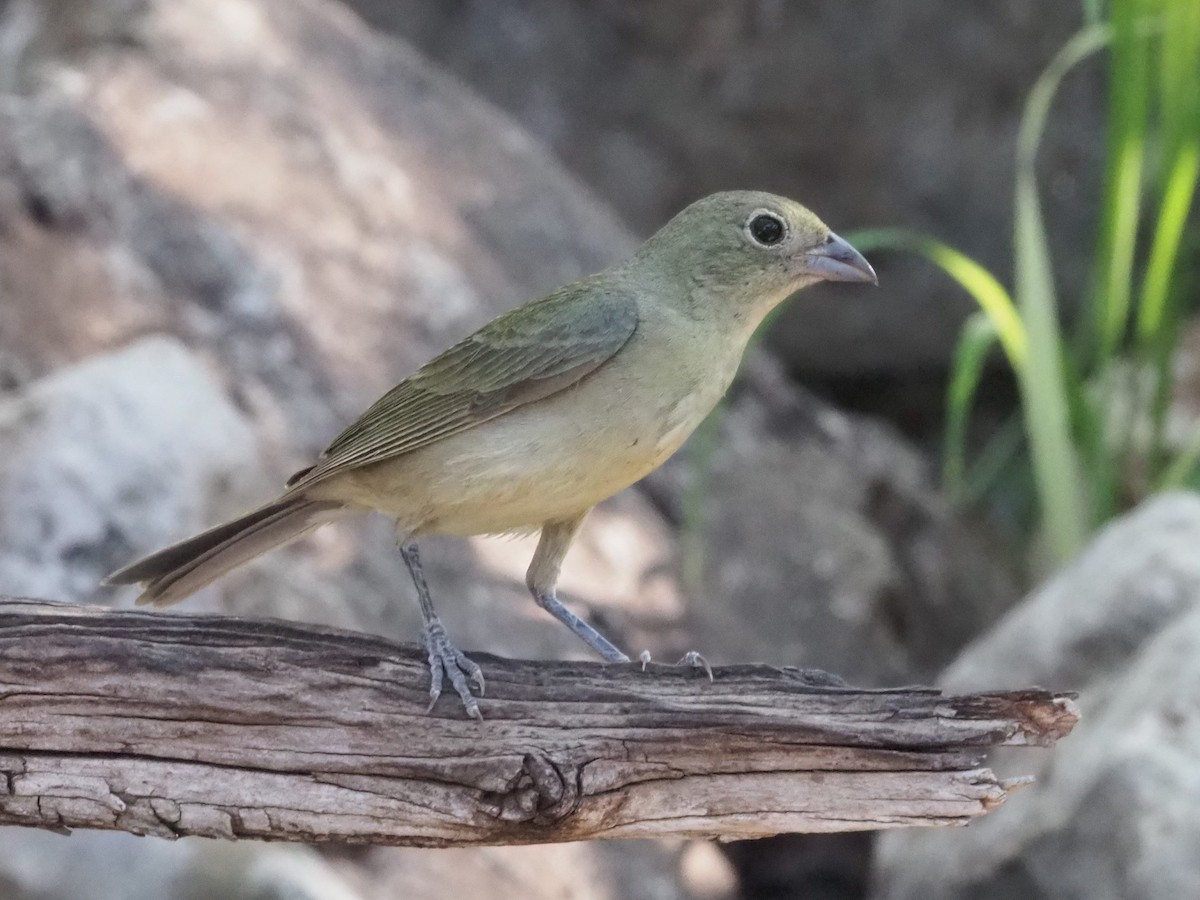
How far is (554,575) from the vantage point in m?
3.82

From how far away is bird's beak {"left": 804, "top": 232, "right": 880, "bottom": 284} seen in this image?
3.64 meters

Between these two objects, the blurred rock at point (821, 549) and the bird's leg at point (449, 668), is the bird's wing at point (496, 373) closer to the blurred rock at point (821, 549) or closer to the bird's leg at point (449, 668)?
the bird's leg at point (449, 668)

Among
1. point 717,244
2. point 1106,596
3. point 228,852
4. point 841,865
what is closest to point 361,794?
point 228,852

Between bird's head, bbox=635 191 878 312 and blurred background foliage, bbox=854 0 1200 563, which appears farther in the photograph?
blurred background foliage, bbox=854 0 1200 563

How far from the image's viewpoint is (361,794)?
284 centimetres

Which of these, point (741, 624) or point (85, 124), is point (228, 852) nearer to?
point (741, 624)

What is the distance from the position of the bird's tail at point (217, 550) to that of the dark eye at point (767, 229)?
1419mm

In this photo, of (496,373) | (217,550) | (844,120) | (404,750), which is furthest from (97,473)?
(844,120)

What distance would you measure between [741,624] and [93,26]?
4.57 metres

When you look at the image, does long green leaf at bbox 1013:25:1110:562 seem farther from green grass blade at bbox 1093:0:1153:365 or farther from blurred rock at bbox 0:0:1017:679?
blurred rock at bbox 0:0:1017:679

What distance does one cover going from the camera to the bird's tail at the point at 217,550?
361cm

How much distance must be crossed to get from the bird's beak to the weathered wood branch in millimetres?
1189

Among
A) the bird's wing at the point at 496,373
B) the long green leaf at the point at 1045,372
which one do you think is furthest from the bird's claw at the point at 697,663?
the long green leaf at the point at 1045,372

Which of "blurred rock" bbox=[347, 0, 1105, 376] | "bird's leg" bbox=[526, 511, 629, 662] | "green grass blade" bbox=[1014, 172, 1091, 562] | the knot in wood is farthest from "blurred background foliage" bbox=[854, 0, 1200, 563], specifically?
the knot in wood
